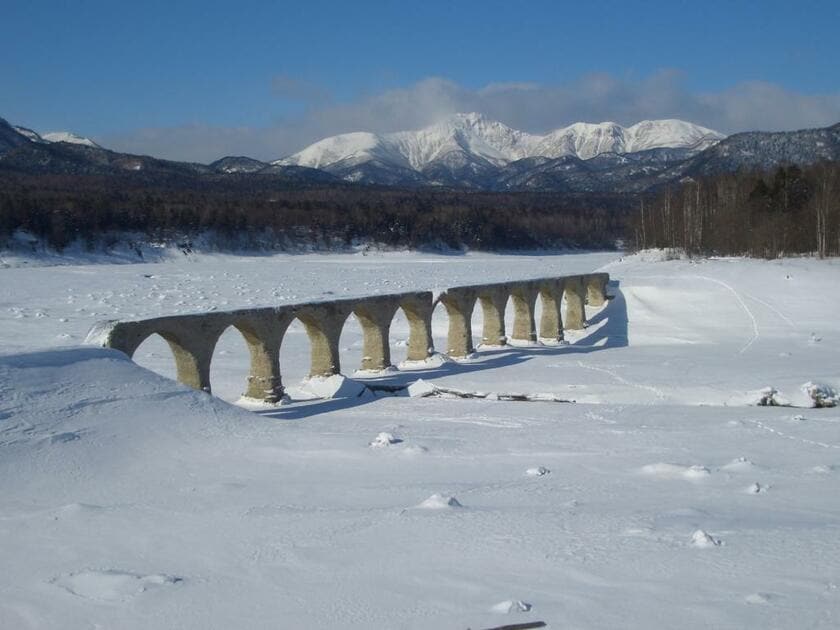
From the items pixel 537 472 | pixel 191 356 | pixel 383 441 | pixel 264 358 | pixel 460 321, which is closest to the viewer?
pixel 537 472

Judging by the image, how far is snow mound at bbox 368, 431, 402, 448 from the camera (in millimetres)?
11438

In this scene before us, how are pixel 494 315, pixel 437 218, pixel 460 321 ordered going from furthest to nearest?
pixel 437 218
pixel 494 315
pixel 460 321

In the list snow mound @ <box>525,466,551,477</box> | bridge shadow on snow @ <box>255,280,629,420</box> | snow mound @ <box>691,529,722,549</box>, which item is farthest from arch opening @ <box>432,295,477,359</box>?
snow mound @ <box>691,529,722,549</box>

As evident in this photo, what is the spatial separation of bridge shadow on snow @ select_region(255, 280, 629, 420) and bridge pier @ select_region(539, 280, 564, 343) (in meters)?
0.80

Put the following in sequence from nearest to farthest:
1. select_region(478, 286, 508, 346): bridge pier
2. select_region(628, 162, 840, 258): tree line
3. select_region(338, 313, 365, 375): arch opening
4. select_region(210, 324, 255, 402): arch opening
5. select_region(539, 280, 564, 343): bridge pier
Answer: select_region(210, 324, 255, 402): arch opening, select_region(338, 313, 365, 375): arch opening, select_region(478, 286, 508, 346): bridge pier, select_region(539, 280, 564, 343): bridge pier, select_region(628, 162, 840, 258): tree line

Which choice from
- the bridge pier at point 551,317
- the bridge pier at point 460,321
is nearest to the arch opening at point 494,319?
the bridge pier at point 460,321

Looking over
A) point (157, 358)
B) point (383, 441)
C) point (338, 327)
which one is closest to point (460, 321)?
point (338, 327)

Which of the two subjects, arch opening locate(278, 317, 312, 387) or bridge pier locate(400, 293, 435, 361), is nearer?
arch opening locate(278, 317, 312, 387)

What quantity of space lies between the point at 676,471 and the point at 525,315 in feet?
61.5

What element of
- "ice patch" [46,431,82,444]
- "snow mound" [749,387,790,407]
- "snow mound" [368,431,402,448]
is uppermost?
"ice patch" [46,431,82,444]

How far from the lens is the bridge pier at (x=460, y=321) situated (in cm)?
2445

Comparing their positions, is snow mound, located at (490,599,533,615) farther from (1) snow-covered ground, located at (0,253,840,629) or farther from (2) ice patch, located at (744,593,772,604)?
(2) ice patch, located at (744,593,772,604)

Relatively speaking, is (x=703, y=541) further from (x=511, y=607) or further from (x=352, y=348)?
(x=352, y=348)

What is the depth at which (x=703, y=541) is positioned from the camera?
684 centimetres
